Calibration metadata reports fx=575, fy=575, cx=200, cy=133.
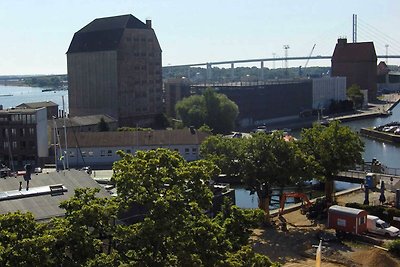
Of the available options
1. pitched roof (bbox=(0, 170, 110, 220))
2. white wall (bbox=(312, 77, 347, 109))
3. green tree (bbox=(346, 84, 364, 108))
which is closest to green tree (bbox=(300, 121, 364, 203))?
pitched roof (bbox=(0, 170, 110, 220))

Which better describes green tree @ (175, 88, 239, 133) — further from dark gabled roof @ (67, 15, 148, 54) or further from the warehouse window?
the warehouse window

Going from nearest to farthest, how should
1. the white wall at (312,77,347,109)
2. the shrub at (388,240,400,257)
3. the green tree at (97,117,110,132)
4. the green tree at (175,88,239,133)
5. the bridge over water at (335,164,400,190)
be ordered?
the shrub at (388,240,400,257) < the bridge over water at (335,164,400,190) < the green tree at (97,117,110,132) < the green tree at (175,88,239,133) < the white wall at (312,77,347,109)

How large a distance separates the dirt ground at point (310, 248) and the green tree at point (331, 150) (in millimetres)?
3527

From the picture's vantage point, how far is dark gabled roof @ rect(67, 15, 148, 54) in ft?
219

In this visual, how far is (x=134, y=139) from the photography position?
142 ft

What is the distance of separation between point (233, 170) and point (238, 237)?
13949 mm

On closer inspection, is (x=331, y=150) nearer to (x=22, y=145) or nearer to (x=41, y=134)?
(x=41, y=134)

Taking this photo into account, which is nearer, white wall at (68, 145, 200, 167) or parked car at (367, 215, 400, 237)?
parked car at (367, 215, 400, 237)

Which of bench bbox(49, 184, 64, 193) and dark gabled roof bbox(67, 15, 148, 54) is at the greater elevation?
dark gabled roof bbox(67, 15, 148, 54)

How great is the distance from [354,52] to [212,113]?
58.8m

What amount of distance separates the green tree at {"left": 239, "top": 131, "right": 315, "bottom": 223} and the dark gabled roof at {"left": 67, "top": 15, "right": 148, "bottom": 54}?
141ft

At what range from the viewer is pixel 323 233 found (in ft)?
77.5

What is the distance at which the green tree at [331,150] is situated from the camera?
2836cm

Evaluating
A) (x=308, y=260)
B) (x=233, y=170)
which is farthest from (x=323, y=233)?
(x=233, y=170)
